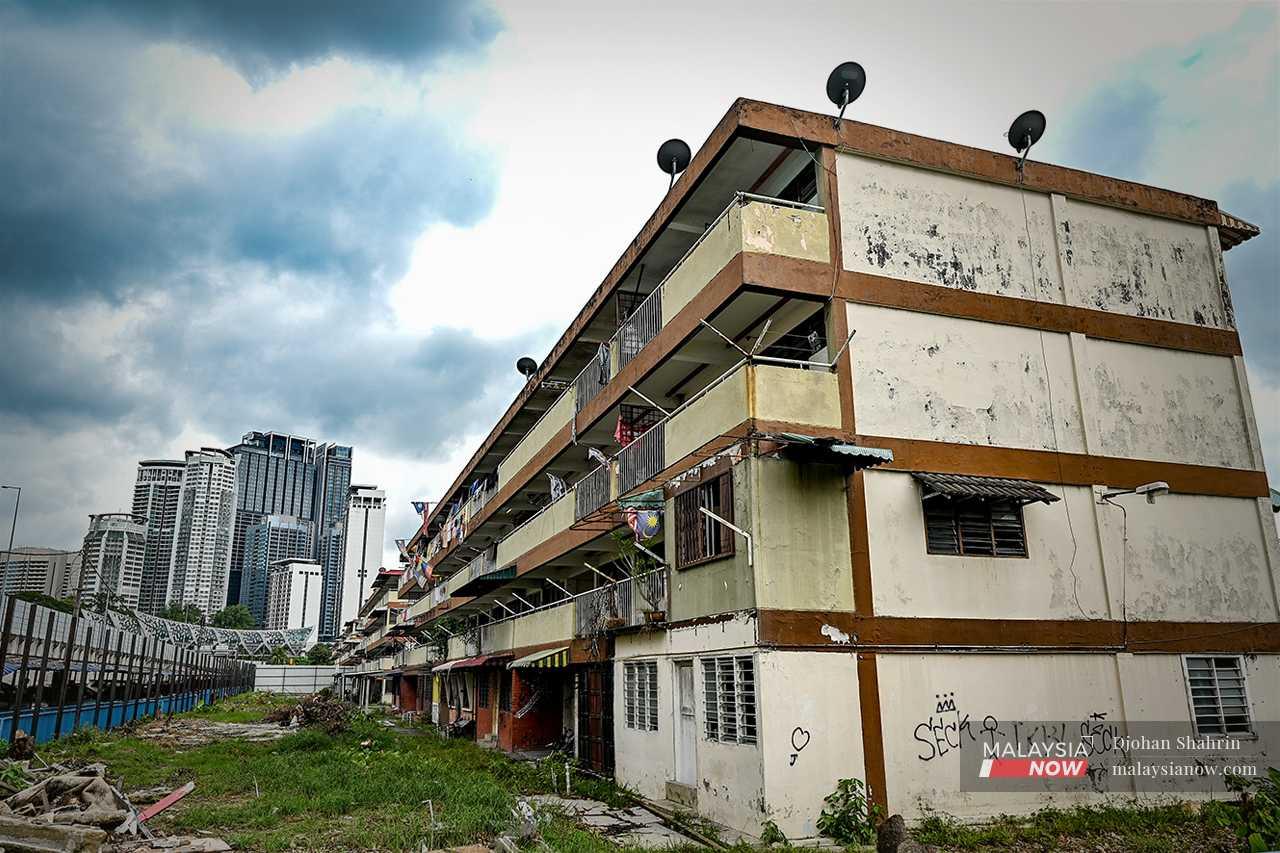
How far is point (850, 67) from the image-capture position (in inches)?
626

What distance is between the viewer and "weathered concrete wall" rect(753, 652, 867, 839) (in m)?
12.9

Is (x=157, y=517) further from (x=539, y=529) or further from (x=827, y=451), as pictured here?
(x=827, y=451)


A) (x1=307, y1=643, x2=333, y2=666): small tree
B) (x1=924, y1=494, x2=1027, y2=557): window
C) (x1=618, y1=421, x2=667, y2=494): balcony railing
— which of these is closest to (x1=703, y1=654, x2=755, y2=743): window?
(x1=924, y1=494, x2=1027, y2=557): window

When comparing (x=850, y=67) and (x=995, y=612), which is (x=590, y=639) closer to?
(x=995, y=612)

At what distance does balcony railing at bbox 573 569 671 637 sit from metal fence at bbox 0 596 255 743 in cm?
1282

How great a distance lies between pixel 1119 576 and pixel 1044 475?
7.17 ft

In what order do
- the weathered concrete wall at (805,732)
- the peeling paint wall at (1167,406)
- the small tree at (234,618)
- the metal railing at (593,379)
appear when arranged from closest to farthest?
the weathered concrete wall at (805,732) < the peeling paint wall at (1167,406) < the metal railing at (593,379) < the small tree at (234,618)

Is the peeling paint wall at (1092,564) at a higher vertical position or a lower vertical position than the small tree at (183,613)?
lower

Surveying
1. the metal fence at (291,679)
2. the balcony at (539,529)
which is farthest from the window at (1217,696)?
the metal fence at (291,679)

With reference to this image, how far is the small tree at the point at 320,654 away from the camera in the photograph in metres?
126

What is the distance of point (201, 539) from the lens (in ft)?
495

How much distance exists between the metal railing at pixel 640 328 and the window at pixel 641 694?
676 centimetres

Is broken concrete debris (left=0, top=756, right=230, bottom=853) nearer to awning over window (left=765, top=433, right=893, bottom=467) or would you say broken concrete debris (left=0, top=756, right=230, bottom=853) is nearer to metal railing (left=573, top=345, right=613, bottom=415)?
awning over window (left=765, top=433, right=893, bottom=467)

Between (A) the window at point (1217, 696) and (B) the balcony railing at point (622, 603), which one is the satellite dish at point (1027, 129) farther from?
(B) the balcony railing at point (622, 603)
